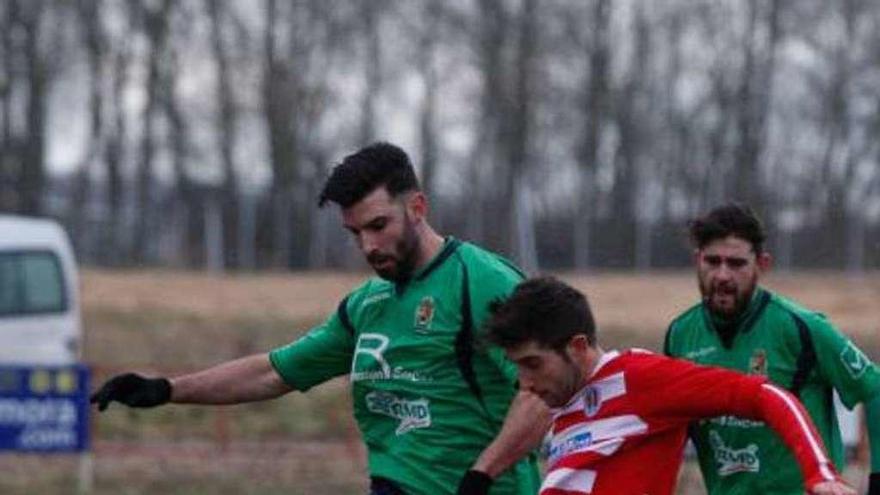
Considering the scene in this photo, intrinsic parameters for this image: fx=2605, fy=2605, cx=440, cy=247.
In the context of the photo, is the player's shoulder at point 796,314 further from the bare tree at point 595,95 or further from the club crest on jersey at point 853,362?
the bare tree at point 595,95

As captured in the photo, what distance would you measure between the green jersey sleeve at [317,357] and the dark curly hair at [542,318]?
5.00ft

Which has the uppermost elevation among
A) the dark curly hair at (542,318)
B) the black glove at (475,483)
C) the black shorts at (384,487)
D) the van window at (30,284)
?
the dark curly hair at (542,318)

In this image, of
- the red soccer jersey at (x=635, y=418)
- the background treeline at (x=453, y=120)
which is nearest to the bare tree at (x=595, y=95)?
the background treeline at (x=453, y=120)

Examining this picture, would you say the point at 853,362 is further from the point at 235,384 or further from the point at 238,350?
the point at 238,350

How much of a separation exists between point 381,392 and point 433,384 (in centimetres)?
20

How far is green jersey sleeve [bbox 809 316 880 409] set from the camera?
877 cm

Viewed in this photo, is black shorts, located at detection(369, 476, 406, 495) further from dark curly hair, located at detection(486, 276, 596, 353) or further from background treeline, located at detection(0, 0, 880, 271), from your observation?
background treeline, located at detection(0, 0, 880, 271)

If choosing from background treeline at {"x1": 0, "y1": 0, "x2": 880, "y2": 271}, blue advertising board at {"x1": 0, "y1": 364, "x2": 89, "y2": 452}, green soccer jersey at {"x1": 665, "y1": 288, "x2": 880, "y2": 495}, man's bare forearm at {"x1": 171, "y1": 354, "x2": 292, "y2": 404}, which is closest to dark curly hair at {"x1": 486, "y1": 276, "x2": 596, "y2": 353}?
man's bare forearm at {"x1": 171, "y1": 354, "x2": 292, "y2": 404}

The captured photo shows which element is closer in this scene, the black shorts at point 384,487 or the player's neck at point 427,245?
the player's neck at point 427,245

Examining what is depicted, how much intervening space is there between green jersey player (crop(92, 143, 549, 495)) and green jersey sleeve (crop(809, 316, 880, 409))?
1.34 m

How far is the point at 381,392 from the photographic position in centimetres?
792

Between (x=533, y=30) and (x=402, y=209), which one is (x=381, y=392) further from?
(x=533, y=30)

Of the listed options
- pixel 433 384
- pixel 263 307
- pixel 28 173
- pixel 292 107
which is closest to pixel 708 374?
pixel 433 384

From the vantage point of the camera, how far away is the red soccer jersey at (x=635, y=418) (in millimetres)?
6746
